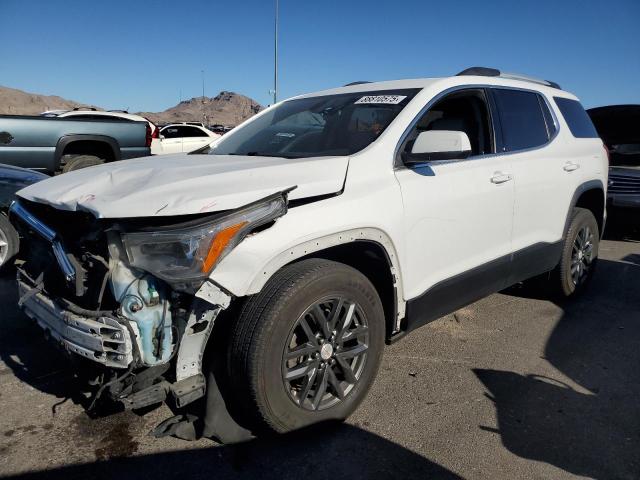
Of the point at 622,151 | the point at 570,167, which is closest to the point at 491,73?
the point at 570,167

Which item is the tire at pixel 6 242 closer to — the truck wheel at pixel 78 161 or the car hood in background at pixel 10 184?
the car hood in background at pixel 10 184

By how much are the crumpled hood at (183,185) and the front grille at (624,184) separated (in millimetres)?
6498

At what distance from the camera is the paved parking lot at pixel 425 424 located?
2408 millimetres

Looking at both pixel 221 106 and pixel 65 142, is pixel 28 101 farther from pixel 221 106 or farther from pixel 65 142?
pixel 65 142

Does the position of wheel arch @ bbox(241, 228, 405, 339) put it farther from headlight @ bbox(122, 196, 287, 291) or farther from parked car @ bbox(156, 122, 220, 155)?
parked car @ bbox(156, 122, 220, 155)

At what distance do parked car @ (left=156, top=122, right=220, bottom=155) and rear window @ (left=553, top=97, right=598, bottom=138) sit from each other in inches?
474

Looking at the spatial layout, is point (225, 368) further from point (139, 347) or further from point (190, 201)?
point (190, 201)

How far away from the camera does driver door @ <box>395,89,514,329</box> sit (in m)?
2.94

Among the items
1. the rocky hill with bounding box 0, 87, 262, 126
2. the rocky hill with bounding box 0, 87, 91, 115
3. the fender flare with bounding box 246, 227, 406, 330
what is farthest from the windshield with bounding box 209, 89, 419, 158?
the rocky hill with bounding box 0, 87, 91, 115

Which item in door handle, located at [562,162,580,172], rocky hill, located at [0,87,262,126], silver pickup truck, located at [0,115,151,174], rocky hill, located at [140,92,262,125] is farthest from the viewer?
rocky hill, located at [140,92,262,125]

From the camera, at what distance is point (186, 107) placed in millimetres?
143375

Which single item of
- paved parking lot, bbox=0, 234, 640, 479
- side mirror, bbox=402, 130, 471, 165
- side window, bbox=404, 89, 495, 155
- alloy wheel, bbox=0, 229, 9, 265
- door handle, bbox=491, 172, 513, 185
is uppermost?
side window, bbox=404, 89, 495, 155

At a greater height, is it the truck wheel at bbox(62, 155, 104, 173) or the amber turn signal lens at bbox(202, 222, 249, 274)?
the amber turn signal lens at bbox(202, 222, 249, 274)

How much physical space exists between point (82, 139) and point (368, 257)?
7561 millimetres
